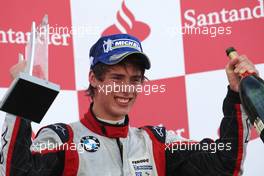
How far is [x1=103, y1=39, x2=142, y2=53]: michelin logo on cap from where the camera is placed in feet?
6.03

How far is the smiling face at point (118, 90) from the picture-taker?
1.77 metres

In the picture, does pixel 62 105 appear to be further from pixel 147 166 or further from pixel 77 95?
pixel 147 166

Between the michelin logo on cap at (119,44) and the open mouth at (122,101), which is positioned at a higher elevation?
the michelin logo on cap at (119,44)

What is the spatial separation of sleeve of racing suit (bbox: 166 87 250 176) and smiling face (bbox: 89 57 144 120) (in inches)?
7.3

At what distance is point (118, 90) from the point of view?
176 centimetres

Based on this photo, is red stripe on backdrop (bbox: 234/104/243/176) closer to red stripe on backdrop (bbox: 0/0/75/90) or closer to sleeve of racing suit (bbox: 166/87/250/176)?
sleeve of racing suit (bbox: 166/87/250/176)

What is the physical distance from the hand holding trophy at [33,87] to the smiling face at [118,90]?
27 cm

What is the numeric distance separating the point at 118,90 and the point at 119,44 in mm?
160

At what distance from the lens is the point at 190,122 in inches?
95.2

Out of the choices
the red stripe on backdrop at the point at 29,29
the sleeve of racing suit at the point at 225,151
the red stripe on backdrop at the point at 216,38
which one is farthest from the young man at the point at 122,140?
the red stripe on backdrop at the point at 216,38

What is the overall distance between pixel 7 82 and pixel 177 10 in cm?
72

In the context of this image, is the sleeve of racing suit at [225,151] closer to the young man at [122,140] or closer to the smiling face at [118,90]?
the young man at [122,140]

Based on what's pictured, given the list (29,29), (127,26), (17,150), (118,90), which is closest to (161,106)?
(127,26)

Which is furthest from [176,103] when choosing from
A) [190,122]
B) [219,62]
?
[219,62]
